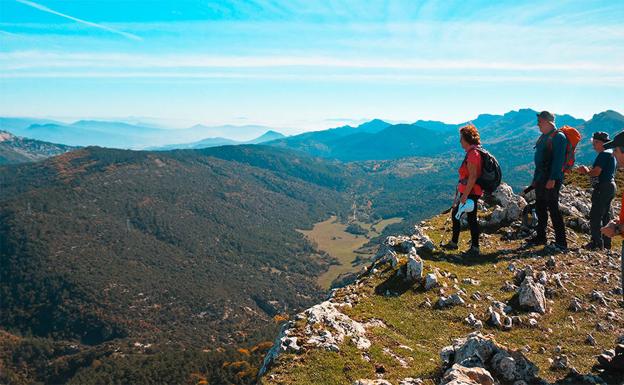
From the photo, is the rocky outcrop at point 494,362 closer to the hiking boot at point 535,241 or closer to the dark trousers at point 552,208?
the dark trousers at point 552,208

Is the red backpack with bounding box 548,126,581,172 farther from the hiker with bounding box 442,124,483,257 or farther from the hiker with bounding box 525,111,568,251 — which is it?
the hiker with bounding box 442,124,483,257

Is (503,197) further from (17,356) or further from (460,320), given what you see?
(17,356)

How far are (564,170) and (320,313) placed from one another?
1182 centimetres

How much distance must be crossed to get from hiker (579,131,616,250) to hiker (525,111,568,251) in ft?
3.68

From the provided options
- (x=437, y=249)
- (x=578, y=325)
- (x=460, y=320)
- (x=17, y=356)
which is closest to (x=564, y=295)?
(x=578, y=325)

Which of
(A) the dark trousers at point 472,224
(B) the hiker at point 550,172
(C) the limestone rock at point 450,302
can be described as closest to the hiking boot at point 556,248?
(B) the hiker at point 550,172

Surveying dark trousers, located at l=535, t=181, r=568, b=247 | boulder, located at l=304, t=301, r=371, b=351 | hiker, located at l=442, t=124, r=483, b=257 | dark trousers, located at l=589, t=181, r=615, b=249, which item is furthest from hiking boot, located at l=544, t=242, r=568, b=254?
boulder, located at l=304, t=301, r=371, b=351

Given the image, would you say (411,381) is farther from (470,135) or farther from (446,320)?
(470,135)

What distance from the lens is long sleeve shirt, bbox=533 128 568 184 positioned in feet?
49.7

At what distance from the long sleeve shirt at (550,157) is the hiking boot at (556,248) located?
2840 millimetres

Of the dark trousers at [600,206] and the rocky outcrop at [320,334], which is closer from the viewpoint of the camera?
the rocky outcrop at [320,334]

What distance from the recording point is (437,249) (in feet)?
56.9

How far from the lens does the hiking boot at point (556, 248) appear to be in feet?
53.1

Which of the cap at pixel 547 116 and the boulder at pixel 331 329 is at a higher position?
the cap at pixel 547 116
